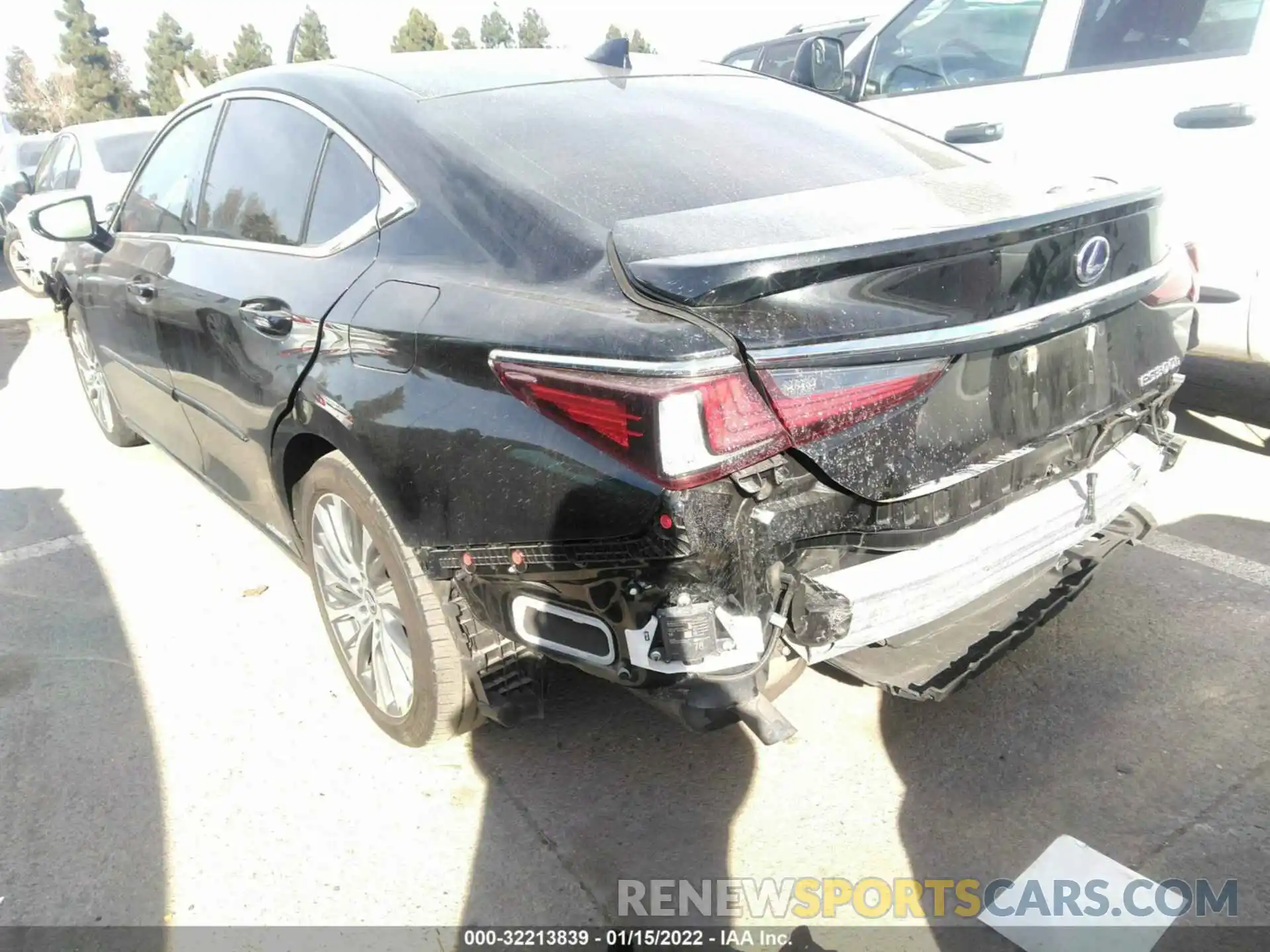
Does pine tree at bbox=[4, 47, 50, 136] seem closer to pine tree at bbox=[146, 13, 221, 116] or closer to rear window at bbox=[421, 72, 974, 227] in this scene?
pine tree at bbox=[146, 13, 221, 116]

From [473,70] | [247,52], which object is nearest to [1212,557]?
[473,70]

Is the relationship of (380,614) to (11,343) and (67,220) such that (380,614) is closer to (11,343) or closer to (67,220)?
(67,220)

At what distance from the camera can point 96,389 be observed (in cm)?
506

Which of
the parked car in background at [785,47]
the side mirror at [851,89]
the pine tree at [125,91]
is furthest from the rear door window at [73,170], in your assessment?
the pine tree at [125,91]

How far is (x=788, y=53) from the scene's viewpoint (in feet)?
32.2

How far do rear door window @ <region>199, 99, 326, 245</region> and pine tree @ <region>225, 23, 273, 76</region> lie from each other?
5034 cm

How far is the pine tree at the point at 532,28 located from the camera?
54344 mm

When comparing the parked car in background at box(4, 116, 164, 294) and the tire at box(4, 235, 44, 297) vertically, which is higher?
the parked car in background at box(4, 116, 164, 294)

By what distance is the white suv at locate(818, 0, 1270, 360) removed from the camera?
3885mm

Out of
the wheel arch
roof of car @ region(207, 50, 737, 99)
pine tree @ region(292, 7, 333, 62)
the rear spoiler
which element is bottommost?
the wheel arch

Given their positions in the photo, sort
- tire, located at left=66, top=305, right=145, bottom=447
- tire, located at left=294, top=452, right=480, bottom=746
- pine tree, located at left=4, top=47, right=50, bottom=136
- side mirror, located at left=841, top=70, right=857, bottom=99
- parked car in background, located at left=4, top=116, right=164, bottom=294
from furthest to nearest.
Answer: pine tree, located at left=4, top=47, right=50, bottom=136 < parked car in background, located at left=4, top=116, right=164, bottom=294 < side mirror, located at left=841, top=70, right=857, bottom=99 < tire, located at left=66, top=305, right=145, bottom=447 < tire, located at left=294, top=452, right=480, bottom=746

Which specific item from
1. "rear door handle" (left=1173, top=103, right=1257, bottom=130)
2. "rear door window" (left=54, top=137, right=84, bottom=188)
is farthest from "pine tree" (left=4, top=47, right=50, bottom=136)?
"rear door handle" (left=1173, top=103, right=1257, bottom=130)

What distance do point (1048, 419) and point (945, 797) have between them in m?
0.96

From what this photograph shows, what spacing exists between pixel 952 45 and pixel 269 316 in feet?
13.5
